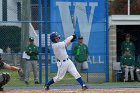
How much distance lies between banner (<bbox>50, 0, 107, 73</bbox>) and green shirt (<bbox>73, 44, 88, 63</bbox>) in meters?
0.18

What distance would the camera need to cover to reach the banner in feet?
63.7

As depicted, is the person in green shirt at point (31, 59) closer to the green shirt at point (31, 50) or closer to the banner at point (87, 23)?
the green shirt at point (31, 50)

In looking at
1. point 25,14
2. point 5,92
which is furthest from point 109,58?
point 5,92

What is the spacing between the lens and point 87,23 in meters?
19.6

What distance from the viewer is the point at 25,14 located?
1945cm

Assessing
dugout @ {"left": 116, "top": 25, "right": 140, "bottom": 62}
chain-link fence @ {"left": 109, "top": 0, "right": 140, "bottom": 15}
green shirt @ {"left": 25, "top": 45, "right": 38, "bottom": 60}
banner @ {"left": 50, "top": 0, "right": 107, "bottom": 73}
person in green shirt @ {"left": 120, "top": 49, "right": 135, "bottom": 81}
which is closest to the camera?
green shirt @ {"left": 25, "top": 45, "right": 38, "bottom": 60}

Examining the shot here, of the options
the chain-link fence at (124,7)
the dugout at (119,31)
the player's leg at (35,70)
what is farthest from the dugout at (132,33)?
the player's leg at (35,70)

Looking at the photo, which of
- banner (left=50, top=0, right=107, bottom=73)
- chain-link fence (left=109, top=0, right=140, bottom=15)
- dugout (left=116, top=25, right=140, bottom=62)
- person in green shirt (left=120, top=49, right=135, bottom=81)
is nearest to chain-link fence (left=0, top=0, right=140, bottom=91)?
banner (left=50, top=0, right=107, bottom=73)

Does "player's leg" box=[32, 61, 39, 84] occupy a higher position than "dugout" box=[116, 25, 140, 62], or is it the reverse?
"dugout" box=[116, 25, 140, 62]

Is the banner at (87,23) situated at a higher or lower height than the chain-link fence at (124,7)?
lower

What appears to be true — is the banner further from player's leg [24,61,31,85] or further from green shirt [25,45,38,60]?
player's leg [24,61,31,85]

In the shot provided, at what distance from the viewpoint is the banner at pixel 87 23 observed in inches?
765

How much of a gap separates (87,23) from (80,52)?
42.2 inches

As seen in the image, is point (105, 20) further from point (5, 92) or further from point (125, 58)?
point (5, 92)
